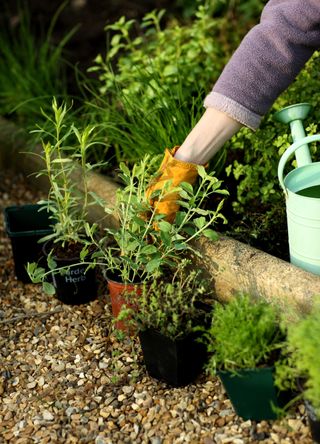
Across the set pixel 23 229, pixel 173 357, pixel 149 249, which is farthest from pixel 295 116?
pixel 23 229

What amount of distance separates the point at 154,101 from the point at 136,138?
0.73 feet

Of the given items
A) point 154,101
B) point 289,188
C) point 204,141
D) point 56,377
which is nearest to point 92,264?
point 56,377

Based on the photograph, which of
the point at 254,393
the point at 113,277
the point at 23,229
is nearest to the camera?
the point at 254,393

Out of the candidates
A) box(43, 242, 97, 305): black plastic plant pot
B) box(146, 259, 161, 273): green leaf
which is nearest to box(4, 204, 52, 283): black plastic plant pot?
box(43, 242, 97, 305): black plastic plant pot

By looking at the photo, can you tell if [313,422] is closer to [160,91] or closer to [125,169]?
[125,169]

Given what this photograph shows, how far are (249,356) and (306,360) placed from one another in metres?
0.21

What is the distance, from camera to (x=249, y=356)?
2.03 meters

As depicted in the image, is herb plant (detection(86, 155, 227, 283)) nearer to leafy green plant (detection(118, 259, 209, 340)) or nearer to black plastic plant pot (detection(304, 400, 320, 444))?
leafy green plant (detection(118, 259, 209, 340))

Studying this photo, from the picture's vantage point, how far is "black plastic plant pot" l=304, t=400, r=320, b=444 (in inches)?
76.3

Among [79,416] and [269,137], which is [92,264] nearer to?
[79,416]

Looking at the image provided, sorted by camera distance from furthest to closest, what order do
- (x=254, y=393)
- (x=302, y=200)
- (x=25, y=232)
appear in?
1. (x=25, y=232)
2. (x=302, y=200)
3. (x=254, y=393)

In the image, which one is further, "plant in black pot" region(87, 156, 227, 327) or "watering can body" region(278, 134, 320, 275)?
"plant in black pot" region(87, 156, 227, 327)

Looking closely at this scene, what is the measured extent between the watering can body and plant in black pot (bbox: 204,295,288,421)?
273mm

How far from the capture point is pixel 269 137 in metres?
2.80
